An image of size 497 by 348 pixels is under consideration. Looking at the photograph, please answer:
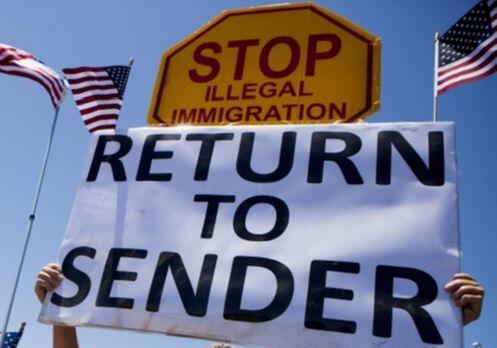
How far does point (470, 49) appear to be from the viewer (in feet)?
9.89

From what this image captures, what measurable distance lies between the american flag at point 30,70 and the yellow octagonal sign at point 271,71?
8.35ft

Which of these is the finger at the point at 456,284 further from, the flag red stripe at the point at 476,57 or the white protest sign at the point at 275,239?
the flag red stripe at the point at 476,57

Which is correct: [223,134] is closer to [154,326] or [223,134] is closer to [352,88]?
[352,88]

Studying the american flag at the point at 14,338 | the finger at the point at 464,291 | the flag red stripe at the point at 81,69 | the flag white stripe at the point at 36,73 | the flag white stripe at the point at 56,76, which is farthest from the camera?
the american flag at the point at 14,338

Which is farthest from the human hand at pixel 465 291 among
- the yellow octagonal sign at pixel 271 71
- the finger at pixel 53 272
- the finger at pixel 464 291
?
the finger at pixel 53 272

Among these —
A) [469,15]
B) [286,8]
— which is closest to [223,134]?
[286,8]

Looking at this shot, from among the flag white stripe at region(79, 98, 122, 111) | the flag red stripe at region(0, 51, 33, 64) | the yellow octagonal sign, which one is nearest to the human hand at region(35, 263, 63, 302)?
the yellow octagonal sign

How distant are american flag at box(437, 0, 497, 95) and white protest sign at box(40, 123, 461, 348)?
42.6 inches

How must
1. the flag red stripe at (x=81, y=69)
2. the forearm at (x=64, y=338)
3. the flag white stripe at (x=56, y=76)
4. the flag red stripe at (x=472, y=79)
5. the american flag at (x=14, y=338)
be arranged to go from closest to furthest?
the forearm at (x=64, y=338)
the flag red stripe at (x=472, y=79)
the flag red stripe at (x=81, y=69)
the flag white stripe at (x=56, y=76)
the american flag at (x=14, y=338)

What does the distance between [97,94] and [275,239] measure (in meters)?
2.60

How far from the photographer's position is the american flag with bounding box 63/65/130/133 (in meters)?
3.83

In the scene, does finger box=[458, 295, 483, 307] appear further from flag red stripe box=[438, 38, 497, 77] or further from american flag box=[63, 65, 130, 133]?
american flag box=[63, 65, 130, 133]

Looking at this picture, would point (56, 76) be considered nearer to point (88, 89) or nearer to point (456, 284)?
point (88, 89)

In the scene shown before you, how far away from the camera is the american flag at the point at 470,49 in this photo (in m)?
2.93
